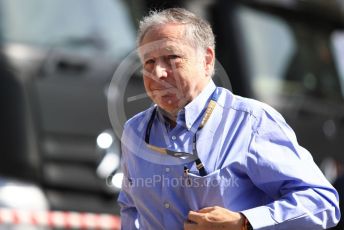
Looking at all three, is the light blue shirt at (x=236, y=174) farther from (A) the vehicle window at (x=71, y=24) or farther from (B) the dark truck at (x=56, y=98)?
(A) the vehicle window at (x=71, y=24)

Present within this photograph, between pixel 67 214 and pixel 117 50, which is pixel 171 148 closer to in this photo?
pixel 67 214

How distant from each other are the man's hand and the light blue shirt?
0.04m

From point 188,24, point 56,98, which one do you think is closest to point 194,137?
point 188,24

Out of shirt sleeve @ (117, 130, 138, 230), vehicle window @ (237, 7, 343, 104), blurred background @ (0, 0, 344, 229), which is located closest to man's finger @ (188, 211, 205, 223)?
shirt sleeve @ (117, 130, 138, 230)

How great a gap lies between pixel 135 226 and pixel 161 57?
60 centimetres

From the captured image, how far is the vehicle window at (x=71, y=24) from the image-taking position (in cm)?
729

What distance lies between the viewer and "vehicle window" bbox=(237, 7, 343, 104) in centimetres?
905

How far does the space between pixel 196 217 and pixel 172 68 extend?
463 millimetres

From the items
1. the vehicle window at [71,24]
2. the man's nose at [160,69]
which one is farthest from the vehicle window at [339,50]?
the man's nose at [160,69]

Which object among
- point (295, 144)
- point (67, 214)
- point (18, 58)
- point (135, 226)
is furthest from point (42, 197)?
point (295, 144)

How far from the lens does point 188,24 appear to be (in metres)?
2.95

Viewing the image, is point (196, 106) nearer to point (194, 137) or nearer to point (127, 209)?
point (194, 137)

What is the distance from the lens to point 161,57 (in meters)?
2.94

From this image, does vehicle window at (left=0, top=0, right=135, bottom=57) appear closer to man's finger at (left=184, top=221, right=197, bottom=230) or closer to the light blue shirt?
the light blue shirt
